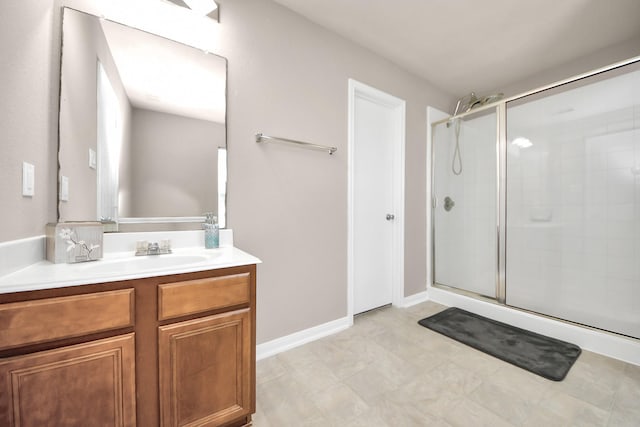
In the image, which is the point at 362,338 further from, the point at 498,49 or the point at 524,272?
the point at 498,49

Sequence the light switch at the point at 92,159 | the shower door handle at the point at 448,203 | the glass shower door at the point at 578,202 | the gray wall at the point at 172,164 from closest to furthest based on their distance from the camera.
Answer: the light switch at the point at 92,159, the gray wall at the point at 172,164, the glass shower door at the point at 578,202, the shower door handle at the point at 448,203

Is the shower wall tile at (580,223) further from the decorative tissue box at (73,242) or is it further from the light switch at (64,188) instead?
the light switch at (64,188)

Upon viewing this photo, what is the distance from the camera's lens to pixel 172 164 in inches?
59.9

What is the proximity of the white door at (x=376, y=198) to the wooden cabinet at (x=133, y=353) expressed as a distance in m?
1.35

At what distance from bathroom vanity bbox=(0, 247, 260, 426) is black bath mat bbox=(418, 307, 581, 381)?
1690 mm

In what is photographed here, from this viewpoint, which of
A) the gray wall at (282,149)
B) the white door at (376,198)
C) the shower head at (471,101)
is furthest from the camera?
the shower head at (471,101)

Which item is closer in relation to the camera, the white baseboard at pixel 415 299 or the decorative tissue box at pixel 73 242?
the decorative tissue box at pixel 73 242

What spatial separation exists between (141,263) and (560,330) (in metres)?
2.91

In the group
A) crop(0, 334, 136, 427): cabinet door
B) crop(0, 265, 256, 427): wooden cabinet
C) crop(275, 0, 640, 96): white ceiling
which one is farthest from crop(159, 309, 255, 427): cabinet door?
crop(275, 0, 640, 96): white ceiling

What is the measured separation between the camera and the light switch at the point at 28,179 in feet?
3.29

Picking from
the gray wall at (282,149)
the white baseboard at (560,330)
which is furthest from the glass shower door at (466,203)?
the gray wall at (282,149)

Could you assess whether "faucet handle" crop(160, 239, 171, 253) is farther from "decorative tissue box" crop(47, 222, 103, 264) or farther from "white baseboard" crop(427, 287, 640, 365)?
"white baseboard" crop(427, 287, 640, 365)

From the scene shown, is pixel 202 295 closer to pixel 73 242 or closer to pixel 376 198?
pixel 73 242

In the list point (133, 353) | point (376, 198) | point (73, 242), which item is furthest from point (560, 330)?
point (73, 242)
